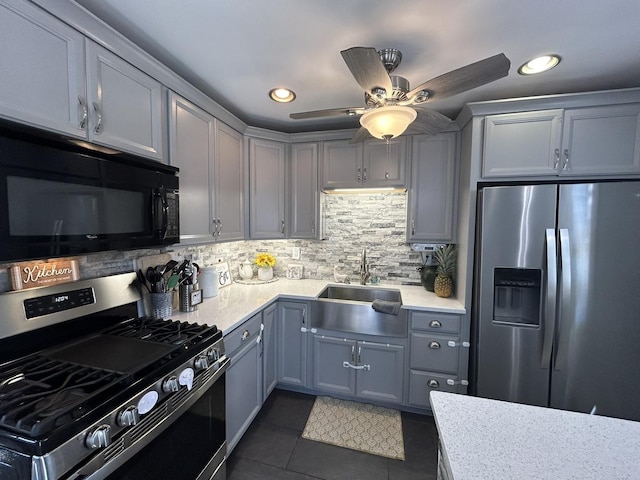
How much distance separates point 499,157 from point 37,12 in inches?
96.4

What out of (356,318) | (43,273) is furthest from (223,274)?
(43,273)

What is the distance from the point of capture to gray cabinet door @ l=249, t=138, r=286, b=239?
8.05 ft

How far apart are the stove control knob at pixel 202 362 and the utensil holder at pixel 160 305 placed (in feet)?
1.68

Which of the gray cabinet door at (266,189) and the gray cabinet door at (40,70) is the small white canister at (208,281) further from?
the gray cabinet door at (40,70)

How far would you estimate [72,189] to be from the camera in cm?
104

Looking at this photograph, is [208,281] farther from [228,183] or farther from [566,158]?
[566,158]

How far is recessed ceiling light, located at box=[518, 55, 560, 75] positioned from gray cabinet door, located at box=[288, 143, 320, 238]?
157cm

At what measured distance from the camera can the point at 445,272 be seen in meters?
2.28

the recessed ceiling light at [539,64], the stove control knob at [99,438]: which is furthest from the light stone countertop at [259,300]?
the recessed ceiling light at [539,64]

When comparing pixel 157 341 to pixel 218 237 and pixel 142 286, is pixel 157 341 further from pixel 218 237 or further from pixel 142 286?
pixel 218 237

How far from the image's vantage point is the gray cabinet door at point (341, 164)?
2.44 metres

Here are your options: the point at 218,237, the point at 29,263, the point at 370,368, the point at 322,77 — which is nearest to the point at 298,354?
the point at 370,368

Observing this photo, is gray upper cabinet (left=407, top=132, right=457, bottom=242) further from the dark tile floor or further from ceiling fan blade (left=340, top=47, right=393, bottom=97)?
the dark tile floor

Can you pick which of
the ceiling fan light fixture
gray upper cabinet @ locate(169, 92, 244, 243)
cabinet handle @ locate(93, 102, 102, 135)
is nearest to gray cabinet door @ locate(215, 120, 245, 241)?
gray upper cabinet @ locate(169, 92, 244, 243)
